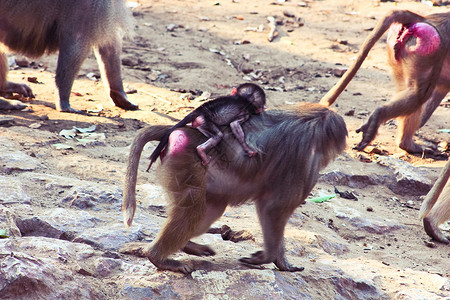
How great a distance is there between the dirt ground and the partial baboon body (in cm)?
52

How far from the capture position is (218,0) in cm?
1131

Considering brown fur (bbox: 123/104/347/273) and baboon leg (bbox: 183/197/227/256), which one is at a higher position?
brown fur (bbox: 123/104/347/273)

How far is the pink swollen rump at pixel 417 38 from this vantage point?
18.0ft

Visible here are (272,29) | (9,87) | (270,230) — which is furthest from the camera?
(272,29)

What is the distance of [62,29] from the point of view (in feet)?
20.1

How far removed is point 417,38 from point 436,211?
182 centimetres

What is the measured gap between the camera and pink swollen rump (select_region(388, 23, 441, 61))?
5.48m

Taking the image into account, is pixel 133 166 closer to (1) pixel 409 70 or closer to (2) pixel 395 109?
(2) pixel 395 109

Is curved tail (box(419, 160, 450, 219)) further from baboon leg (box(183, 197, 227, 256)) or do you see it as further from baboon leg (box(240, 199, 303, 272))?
baboon leg (box(183, 197, 227, 256))

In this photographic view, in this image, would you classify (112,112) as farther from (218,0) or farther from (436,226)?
(218,0)

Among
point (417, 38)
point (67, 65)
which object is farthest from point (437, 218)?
point (67, 65)

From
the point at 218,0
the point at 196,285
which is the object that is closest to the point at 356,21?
the point at 218,0

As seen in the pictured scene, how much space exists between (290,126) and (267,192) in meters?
0.37

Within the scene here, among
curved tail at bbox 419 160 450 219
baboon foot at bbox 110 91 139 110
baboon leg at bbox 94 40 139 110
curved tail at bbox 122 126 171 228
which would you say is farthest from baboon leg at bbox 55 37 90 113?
curved tail at bbox 419 160 450 219
